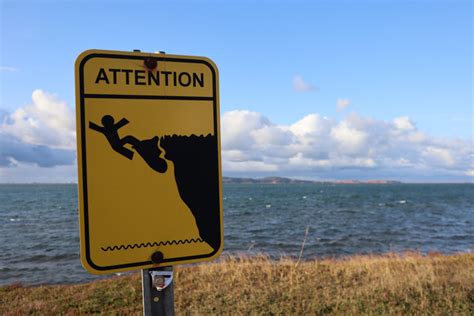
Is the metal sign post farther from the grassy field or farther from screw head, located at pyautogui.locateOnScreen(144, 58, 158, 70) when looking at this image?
the grassy field

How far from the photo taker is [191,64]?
1.75 meters

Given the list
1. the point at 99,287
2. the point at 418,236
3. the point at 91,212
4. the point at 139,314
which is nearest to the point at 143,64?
the point at 91,212

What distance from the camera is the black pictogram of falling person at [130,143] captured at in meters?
1.57

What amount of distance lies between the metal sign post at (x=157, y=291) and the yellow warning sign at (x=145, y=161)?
0.19 ft

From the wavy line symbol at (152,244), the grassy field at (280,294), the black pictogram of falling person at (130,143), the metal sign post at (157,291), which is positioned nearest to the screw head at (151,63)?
the black pictogram of falling person at (130,143)

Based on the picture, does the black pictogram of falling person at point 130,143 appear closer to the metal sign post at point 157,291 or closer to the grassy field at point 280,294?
the metal sign post at point 157,291

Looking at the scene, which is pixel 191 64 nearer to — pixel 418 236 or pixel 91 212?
pixel 91 212

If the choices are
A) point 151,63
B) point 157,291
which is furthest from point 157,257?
point 151,63

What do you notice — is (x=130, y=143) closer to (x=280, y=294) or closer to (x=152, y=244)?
(x=152, y=244)

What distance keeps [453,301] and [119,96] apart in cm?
502

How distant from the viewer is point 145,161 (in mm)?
1613

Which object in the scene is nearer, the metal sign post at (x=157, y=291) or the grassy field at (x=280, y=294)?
the metal sign post at (x=157, y=291)

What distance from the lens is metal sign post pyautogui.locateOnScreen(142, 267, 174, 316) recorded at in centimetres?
167

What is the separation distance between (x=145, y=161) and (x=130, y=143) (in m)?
0.10
